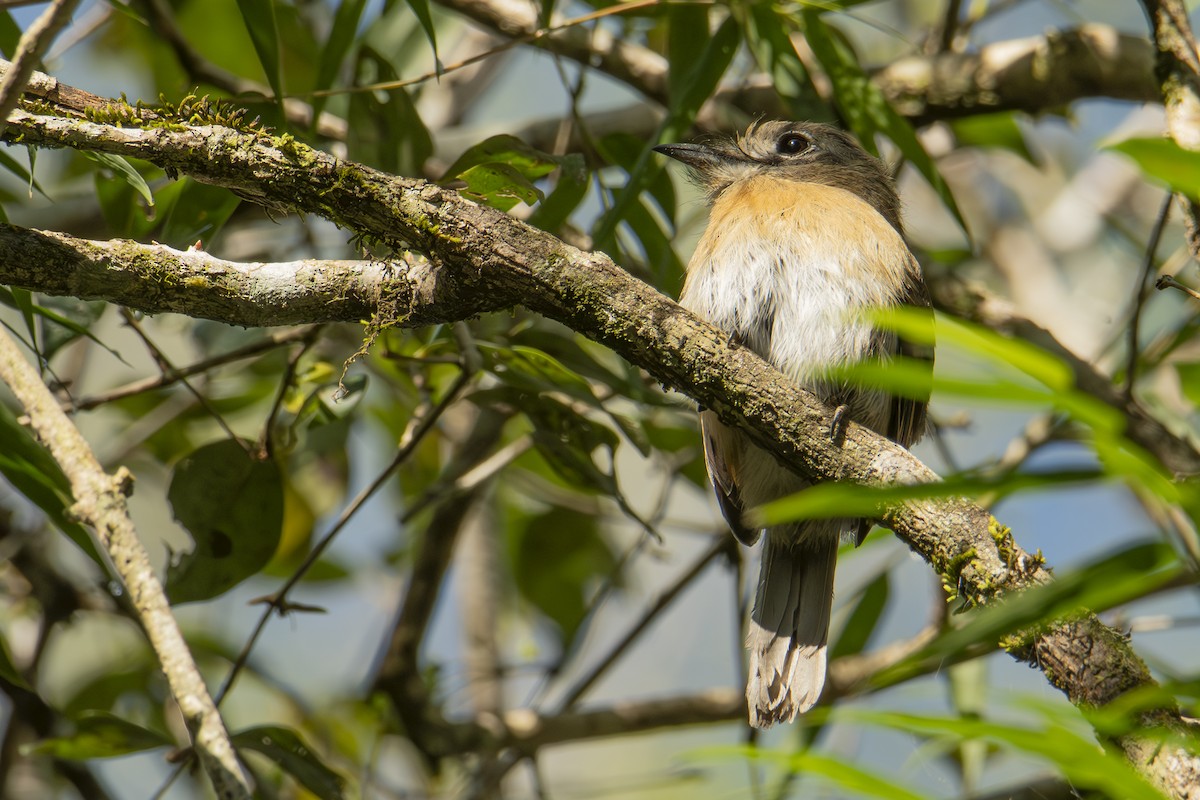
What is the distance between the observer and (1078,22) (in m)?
4.55

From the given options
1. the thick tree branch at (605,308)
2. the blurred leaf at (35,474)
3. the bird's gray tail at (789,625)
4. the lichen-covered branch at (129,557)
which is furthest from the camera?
the bird's gray tail at (789,625)

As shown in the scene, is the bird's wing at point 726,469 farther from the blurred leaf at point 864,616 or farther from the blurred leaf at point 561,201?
the blurred leaf at point 561,201

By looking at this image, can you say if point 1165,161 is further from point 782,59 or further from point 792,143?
point 792,143

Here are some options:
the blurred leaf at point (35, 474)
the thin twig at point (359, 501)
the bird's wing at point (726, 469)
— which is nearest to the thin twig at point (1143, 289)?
the bird's wing at point (726, 469)

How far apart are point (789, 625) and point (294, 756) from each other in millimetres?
1415

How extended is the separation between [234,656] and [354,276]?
2.49 m

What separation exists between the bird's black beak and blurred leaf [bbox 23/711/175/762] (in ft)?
7.09

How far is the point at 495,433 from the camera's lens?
14.3ft

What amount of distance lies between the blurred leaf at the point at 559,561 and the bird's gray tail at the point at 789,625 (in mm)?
1311

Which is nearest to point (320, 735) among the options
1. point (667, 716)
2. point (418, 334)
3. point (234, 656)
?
point (234, 656)

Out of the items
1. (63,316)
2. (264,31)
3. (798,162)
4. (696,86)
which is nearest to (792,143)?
(798,162)

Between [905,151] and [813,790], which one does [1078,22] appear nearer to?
[905,151]

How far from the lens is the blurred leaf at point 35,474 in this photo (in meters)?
2.59

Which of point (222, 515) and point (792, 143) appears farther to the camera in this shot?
point (792, 143)
